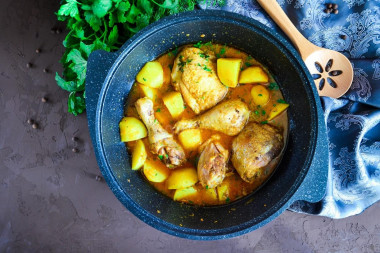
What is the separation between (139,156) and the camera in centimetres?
260

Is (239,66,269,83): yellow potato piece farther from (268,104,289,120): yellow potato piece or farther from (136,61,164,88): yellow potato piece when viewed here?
(136,61,164,88): yellow potato piece

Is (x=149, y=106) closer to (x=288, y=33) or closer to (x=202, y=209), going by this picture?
(x=202, y=209)

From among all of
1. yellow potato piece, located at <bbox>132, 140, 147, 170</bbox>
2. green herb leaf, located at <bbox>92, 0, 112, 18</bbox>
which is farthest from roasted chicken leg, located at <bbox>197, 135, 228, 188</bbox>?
green herb leaf, located at <bbox>92, 0, 112, 18</bbox>

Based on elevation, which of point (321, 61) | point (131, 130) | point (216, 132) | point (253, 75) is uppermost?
point (321, 61)

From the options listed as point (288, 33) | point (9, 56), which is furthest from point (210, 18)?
point (9, 56)

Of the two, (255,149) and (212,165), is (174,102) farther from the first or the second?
(255,149)

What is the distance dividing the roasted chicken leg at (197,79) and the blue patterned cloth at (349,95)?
47 centimetres

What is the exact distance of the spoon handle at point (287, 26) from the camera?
2627mm

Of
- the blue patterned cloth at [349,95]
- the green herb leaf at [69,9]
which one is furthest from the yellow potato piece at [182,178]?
the green herb leaf at [69,9]

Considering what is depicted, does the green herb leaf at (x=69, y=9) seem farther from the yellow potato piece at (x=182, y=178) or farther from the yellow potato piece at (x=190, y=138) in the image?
the yellow potato piece at (x=182, y=178)

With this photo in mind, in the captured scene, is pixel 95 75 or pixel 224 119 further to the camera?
pixel 224 119

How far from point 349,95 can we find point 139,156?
1.73 meters

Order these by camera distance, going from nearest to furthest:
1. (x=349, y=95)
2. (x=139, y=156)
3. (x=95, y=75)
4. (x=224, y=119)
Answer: (x=95, y=75) → (x=224, y=119) → (x=139, y=156) → (x=349, y=95)

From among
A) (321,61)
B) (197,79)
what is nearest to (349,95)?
(321,61)
